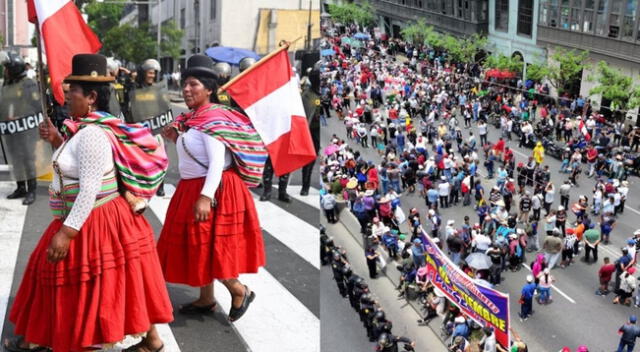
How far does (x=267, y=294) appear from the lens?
4.64m

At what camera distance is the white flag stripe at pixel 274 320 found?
3.97 m

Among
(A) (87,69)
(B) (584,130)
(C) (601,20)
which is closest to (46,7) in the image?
(A) (87,69)

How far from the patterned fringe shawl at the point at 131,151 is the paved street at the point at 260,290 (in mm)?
889

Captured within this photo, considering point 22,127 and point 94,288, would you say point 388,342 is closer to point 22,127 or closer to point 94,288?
point 22,127

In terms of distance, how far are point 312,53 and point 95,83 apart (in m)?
5.93

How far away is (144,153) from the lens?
11.3 ft

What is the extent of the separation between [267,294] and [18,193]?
348 centimetres

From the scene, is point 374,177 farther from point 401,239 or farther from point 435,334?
point 435,334

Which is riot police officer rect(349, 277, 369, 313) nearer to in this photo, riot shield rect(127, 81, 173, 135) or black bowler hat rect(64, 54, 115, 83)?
riot shield rect(127, 81, 173, 135)

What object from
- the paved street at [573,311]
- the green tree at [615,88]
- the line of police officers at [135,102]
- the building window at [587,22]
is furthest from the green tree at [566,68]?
the line of police officers at [135,102]

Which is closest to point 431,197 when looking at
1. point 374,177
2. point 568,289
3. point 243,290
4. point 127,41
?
point 374,177

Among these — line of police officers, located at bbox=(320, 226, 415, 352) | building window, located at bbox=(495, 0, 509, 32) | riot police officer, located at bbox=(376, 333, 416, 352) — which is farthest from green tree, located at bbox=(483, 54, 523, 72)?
riot police officer, located at bbox=(376, 333, 416, 352)

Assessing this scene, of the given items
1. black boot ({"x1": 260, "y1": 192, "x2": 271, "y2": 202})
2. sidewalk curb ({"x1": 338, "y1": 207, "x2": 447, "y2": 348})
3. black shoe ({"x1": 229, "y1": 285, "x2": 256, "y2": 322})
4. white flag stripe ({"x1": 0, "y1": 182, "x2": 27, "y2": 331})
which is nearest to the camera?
black shoe ({"x1": 229, "y1": 285, "x2": 256, "y2": 322})

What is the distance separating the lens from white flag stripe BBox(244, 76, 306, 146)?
4.02 meters
